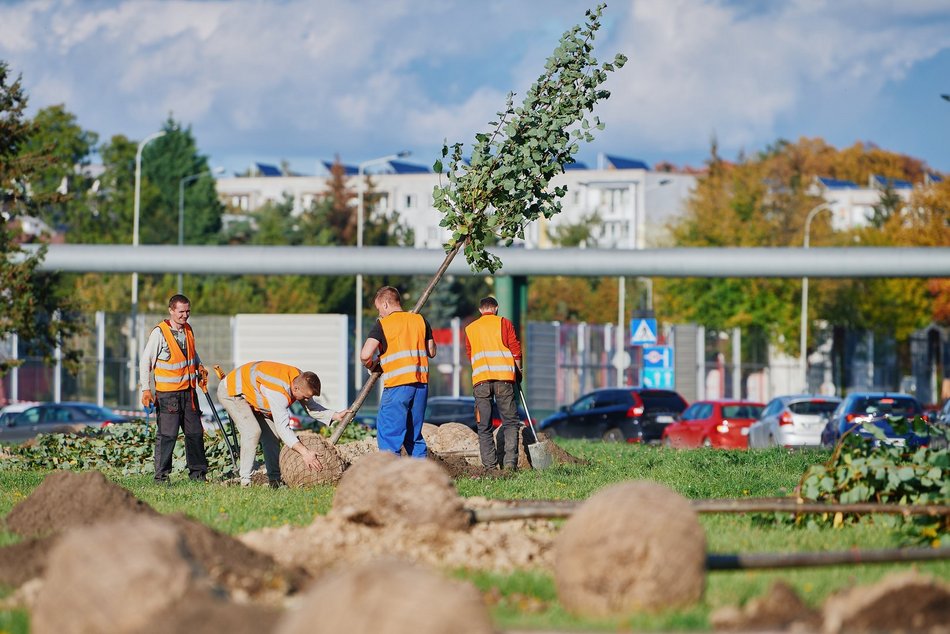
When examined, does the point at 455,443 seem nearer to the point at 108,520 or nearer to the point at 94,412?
the point at 108,520

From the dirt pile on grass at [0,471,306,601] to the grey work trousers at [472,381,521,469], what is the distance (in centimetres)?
607

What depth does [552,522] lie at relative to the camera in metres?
10.5

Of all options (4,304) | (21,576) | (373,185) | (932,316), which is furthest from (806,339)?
(21,576)

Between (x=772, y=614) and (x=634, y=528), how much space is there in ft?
2.27

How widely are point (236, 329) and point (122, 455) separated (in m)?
22.7

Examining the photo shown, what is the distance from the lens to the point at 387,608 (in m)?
5.14

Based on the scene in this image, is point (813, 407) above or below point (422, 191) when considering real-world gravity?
below

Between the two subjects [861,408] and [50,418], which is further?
[50,418]

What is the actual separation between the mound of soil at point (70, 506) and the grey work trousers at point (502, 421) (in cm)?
604

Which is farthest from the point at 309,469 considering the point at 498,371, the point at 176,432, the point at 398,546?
the point at 398,546

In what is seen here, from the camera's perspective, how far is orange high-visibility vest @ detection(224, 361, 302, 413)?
47.2ft

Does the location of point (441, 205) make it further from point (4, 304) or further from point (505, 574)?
point (4, 304)

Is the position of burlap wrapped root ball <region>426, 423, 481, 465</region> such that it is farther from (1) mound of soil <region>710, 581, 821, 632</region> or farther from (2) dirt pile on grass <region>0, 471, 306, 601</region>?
(1) mound of soil <region>710, 581, 821, 632</region>

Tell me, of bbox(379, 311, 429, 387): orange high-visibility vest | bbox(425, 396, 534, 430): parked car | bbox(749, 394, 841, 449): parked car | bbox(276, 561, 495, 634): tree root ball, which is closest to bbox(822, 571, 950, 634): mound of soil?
bbox(276, 561, 495, 634): tree root ball
